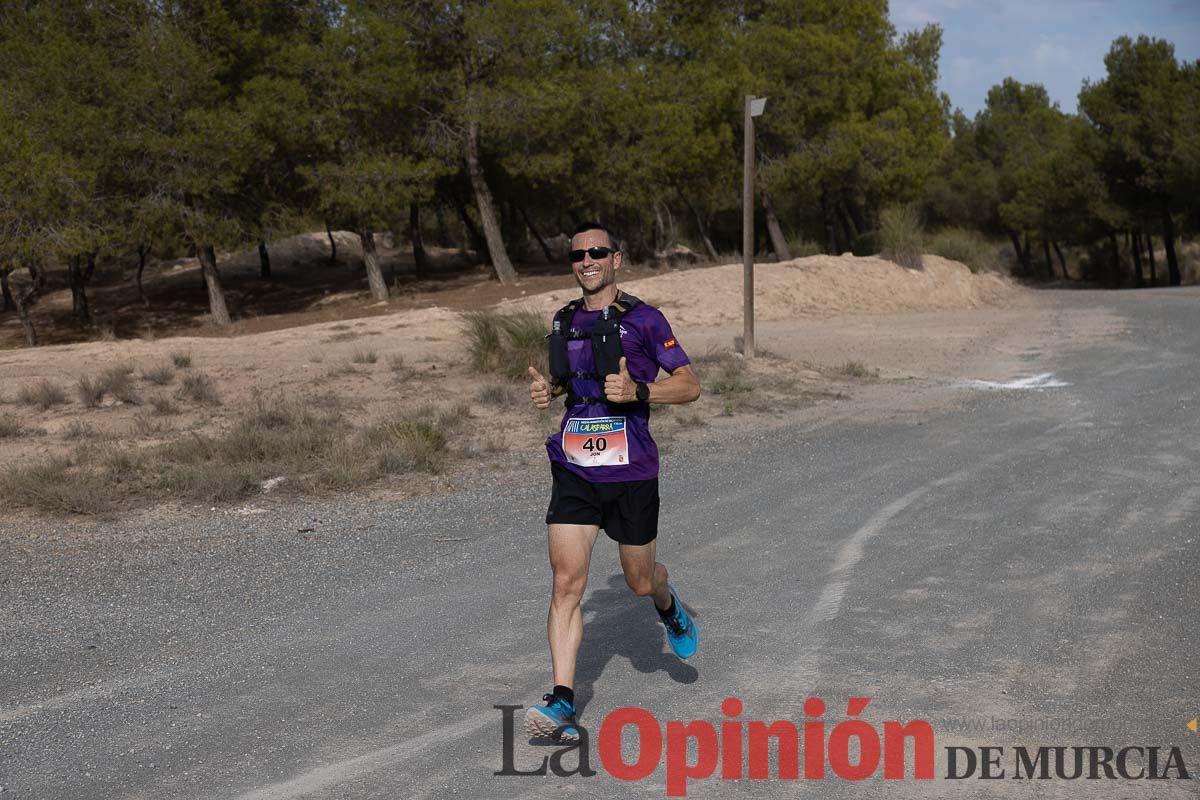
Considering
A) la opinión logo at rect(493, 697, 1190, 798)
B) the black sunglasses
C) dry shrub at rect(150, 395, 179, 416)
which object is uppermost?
the black sunglasses

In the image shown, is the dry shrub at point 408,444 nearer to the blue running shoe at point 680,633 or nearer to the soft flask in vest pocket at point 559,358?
the blue running shoe at point 680,633

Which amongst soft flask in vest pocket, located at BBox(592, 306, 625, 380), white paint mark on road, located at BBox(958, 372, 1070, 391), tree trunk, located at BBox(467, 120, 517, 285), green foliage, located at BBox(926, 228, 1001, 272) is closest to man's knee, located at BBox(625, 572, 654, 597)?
soft flask in vest pocket, located at BBox(592, 306, 625, 380)

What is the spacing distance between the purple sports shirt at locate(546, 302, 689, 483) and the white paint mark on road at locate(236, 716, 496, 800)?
3.59 feet

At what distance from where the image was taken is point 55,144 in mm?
25938

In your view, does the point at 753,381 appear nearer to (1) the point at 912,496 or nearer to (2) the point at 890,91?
(1) the point at 912,496

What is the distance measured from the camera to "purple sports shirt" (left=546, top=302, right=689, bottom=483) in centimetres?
456

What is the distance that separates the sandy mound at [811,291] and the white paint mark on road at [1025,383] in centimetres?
966

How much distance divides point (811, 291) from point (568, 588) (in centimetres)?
2510

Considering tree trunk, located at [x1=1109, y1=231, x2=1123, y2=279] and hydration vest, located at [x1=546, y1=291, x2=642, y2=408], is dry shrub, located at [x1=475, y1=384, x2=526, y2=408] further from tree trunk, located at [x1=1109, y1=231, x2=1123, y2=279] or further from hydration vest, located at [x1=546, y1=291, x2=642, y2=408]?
tree trunk, located at [x1=1109, y1=231, x2=1123, y2=279]

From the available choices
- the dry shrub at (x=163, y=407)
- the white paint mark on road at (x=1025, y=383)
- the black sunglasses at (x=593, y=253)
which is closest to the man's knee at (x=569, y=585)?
the black sunglasses at (x=593, y=253)

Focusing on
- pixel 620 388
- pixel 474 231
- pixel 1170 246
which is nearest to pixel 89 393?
pixel 620 388

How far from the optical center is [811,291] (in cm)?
2888

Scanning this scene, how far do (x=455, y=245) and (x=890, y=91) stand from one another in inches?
1070

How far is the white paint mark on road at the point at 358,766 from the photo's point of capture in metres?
4.11
